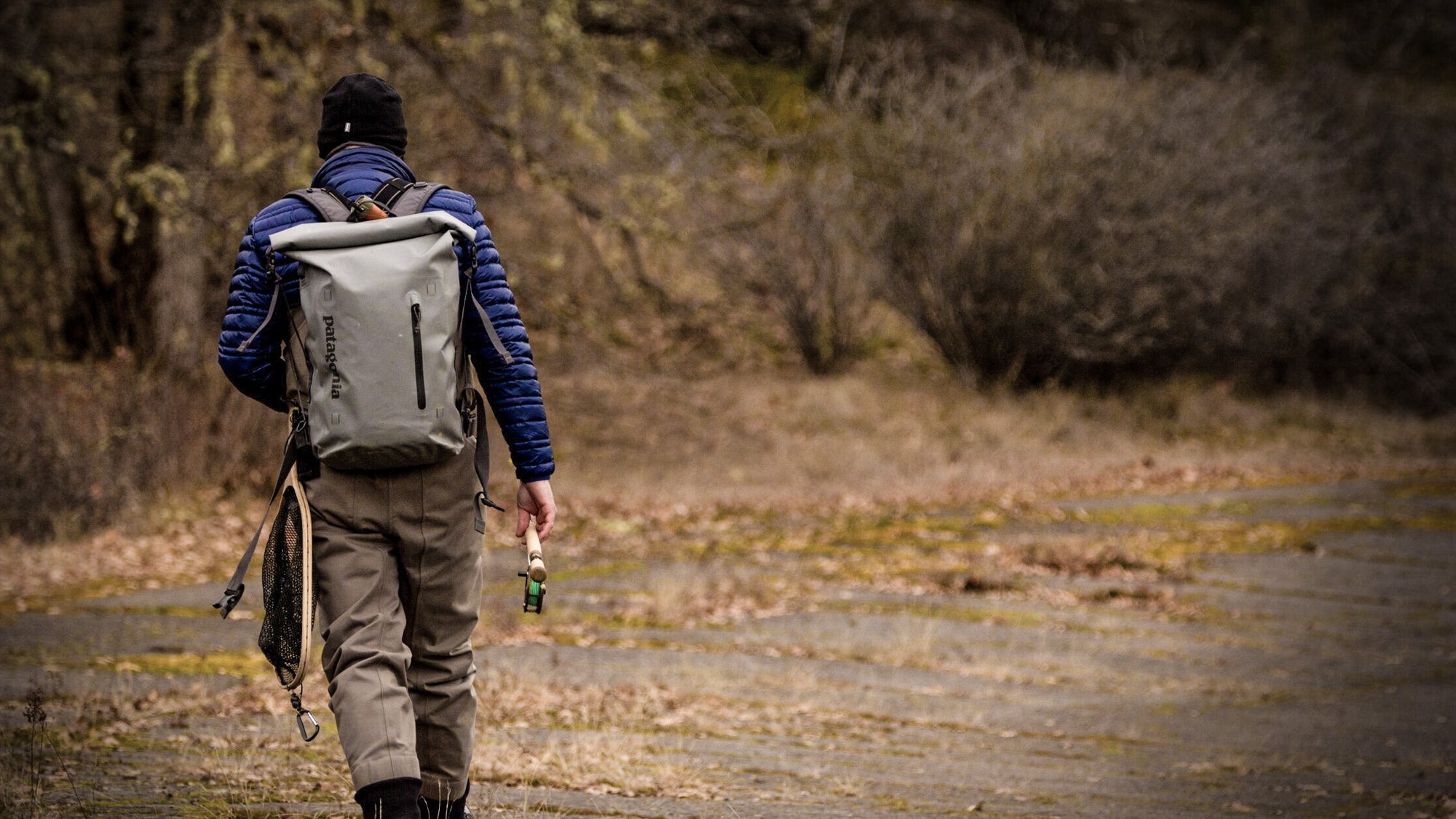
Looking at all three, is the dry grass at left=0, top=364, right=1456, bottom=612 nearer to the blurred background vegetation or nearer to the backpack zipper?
the blurred background vegetation

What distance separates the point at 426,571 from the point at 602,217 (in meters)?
11.7

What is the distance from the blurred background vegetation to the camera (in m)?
12.9

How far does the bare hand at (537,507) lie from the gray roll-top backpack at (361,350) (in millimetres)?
272

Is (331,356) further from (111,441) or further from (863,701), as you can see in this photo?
(111,441)

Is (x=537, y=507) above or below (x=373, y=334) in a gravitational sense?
below

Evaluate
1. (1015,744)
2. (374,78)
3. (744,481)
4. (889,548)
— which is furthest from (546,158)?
(374,78)

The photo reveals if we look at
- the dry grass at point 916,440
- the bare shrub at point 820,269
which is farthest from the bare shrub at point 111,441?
the bare shrub at point 820,269

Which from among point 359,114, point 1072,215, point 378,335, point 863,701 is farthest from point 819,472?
point 378,335

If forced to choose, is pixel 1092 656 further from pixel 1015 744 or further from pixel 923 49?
pixel 923 49

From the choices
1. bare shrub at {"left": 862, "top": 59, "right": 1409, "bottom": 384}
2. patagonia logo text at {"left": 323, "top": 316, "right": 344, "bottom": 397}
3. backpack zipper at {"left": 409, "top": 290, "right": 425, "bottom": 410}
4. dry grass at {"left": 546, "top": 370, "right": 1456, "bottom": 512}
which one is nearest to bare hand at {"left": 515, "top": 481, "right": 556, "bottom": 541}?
backpack zipper at {"left": 409, "top": 290, "right": 425, "bottom": 410}

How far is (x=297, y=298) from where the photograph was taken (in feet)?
11.3

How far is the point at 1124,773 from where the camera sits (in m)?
6.25

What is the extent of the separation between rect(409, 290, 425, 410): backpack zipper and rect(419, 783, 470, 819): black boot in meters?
1.01

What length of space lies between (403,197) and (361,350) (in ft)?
1.43
